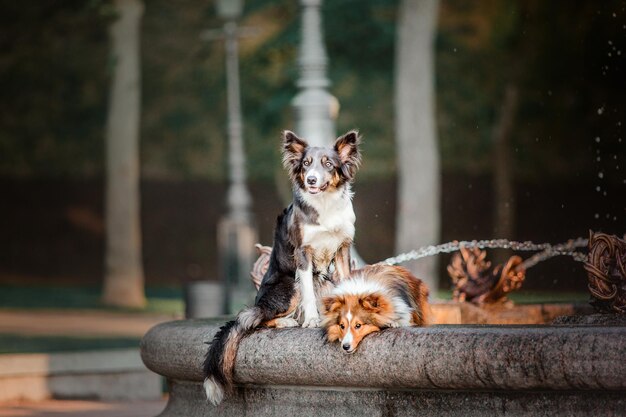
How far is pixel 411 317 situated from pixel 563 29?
31.3 meters

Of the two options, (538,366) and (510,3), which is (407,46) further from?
(538,366)

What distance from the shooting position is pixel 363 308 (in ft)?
26.0

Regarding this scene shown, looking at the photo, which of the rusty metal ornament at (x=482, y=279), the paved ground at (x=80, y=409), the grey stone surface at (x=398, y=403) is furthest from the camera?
the paved ground at (x=80, y=409)

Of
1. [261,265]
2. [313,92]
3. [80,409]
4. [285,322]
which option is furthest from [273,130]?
[285,322]

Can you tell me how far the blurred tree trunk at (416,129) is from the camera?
29.9 metres

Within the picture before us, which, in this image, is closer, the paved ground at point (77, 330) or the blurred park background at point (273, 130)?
the paved ground at point (77, 330)

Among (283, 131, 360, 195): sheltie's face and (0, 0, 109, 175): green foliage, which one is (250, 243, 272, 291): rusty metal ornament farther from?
(0, 0, 109, 175): green foliage

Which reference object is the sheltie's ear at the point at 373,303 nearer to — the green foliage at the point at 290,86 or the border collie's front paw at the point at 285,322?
the border collie's front paw at the point at 285,322

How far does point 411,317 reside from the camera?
8.21 metres

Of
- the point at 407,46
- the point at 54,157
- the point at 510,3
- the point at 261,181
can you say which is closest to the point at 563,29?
the point at 510,3

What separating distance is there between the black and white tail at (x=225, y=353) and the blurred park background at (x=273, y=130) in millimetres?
28685

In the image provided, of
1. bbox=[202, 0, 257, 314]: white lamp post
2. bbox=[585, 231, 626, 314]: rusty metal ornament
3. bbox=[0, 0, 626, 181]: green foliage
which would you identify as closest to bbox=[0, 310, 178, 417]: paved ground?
bbox=[202, 0, 257, 314]: white lamp post

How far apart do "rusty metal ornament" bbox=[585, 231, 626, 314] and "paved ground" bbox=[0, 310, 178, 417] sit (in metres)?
4.23

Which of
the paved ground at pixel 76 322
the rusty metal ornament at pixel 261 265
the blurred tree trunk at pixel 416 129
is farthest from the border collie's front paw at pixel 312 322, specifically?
the blurred tree trunk at pixel 416 129
